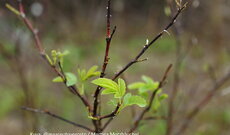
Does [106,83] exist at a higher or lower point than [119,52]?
lower

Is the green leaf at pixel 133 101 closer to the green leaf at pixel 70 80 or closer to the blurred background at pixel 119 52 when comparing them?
the green leaf at pixel 70 80

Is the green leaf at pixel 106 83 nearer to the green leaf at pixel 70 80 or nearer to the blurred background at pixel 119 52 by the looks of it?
the green leaf at pixel 70 80

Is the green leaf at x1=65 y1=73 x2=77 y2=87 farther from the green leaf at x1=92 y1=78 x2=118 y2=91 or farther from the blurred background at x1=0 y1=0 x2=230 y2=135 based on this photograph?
the blurred background at x1=0 y1=0 x2=230 y2=135

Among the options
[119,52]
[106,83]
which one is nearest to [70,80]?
[106,83]

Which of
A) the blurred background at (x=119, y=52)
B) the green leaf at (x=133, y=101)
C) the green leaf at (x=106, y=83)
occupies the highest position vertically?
the blurred background at (x=119, y=52)

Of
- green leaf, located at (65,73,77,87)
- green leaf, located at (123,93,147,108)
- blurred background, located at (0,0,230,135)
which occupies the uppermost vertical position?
blurred background, located at (0,0,230,135)

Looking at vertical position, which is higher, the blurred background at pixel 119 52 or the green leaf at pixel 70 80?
the blurred background at pixel 119 52

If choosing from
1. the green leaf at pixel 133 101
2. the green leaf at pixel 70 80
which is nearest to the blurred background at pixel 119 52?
the green leaf at pixel 70 80

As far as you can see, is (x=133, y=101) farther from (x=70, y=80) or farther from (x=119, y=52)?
(x=119, y=52)

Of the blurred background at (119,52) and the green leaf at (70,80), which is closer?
the green leaf at (70,80)

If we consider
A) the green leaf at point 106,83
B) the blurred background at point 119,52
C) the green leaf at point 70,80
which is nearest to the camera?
the green leaf at point 106,83

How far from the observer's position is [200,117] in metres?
3.92

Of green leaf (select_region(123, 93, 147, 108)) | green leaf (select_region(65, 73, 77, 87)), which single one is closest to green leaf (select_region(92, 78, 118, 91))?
green leaf (select_region(123, 93, 147, 108))

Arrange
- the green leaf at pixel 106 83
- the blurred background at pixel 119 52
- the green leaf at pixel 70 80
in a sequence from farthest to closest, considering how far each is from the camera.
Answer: the blurred background at pixel 119 52 → the green leaf at pixel 70 80 → the green leaf at pixel 106 83
